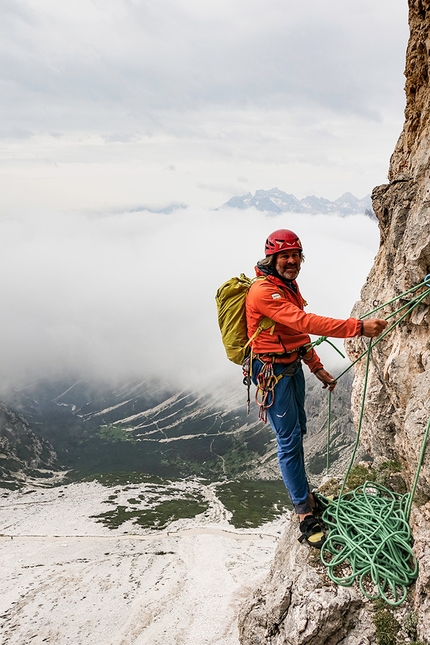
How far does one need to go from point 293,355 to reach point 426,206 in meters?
4.24

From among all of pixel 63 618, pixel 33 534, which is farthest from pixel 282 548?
pixel 33 534

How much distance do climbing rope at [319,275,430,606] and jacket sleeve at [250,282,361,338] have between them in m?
0.58

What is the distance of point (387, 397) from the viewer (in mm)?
10578

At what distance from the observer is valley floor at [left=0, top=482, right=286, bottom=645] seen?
3023 cm

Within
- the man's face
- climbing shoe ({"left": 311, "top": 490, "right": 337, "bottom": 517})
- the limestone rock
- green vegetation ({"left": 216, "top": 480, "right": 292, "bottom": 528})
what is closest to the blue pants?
climbing shoe ({"left": 311, "top": 490, "right": 337, "bottom": 517})

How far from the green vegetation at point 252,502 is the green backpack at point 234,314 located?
103m

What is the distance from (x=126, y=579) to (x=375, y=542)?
5636 cm

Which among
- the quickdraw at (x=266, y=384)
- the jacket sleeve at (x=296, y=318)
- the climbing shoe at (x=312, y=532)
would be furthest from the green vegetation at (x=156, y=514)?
the jacket sleeve at (x=296, y=318)

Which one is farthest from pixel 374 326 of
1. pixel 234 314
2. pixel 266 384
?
pixel 234 314

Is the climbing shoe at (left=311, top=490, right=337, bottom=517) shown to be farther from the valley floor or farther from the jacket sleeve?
the valley floor

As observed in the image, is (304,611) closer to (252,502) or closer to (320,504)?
(320,504)

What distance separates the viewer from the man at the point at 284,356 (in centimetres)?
787

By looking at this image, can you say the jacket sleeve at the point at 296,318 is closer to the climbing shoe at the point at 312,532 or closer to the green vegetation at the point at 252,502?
the climbing shoe at the point at 312,532

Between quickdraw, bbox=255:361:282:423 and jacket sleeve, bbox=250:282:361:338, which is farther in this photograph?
quickdraw, bbox=255:361:282:423
